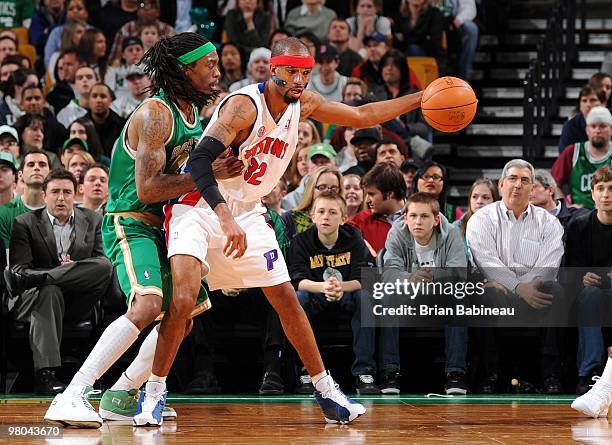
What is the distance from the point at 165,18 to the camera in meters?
12.8

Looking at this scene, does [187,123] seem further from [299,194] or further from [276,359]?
[299,194]

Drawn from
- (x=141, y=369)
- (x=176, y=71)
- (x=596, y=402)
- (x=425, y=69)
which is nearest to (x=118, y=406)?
(x=141, y=369)

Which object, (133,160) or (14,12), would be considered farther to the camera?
(14,12)

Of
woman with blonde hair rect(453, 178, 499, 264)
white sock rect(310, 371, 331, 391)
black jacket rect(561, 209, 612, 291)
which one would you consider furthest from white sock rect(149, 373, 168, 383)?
woman with blonde hair rect(453, 178, 499, 264)

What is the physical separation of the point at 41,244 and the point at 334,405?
2.93 meters

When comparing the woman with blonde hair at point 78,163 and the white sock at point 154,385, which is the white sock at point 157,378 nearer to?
the white sock at point 154,385

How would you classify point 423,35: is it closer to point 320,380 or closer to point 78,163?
point 78,163

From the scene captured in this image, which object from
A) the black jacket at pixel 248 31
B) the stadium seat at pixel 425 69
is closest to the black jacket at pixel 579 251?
the stadium seat at pixel 425 69

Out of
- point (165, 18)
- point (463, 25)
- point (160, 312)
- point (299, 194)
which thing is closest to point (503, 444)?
point (160, 312)

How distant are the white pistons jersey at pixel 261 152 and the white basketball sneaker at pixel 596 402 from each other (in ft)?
6.24

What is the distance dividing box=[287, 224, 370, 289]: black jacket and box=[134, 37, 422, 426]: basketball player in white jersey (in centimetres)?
209

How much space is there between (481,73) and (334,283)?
18.3 ft

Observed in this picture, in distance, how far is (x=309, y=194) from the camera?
8062 mm

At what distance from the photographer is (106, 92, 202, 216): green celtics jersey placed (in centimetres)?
538
